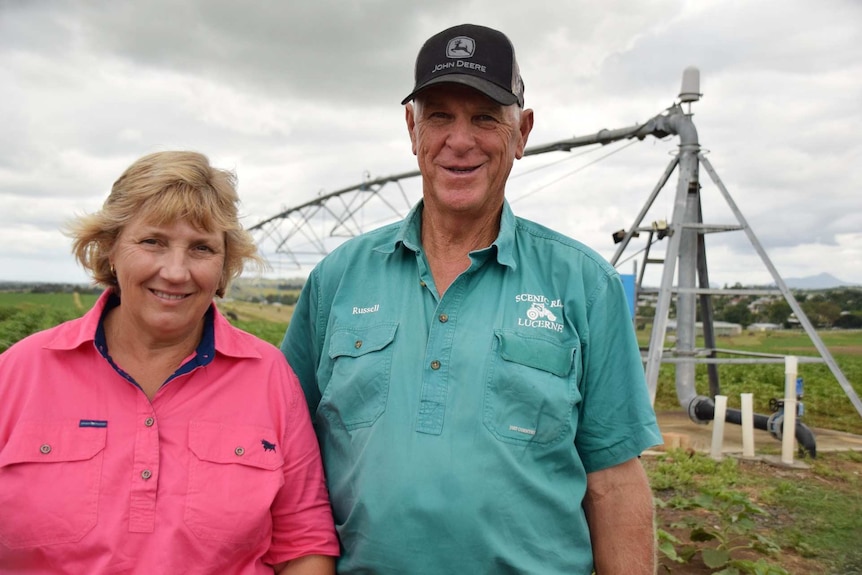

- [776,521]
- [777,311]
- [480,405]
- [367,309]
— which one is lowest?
[776,521]

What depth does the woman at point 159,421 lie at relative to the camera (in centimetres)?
203

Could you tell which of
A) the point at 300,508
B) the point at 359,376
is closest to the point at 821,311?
the point at 359,376

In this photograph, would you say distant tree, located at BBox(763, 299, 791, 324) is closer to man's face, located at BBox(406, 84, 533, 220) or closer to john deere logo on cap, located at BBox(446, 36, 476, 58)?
man's face, located at BBox(406, 84, 533, 220)

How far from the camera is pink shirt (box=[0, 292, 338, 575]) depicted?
6.61 feet

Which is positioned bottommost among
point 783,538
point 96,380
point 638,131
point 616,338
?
point 783,538

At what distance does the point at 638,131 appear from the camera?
10.4m

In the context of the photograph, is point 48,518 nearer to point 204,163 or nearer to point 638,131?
point 204,163

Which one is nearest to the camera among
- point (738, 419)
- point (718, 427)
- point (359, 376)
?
point (359, 376)

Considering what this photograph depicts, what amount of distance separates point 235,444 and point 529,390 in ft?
2.90

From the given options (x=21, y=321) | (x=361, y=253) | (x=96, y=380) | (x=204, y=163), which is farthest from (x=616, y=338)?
(x=21, y=321)

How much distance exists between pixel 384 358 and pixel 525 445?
491 millimetres

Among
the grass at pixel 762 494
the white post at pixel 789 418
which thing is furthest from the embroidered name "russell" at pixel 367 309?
the white post at pixel 789 418

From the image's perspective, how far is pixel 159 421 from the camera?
2.16 meters

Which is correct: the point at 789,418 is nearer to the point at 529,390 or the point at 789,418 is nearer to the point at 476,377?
the point at 529,390
